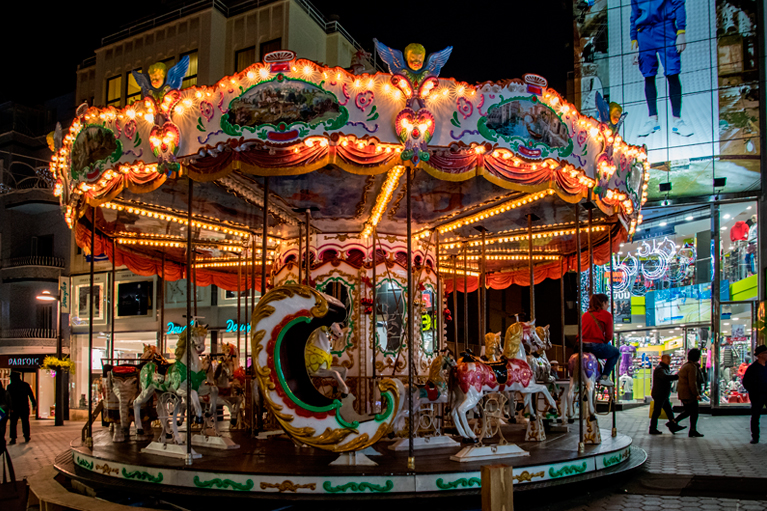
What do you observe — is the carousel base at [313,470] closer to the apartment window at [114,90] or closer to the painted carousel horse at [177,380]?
the painted carousel horse at [177,380]

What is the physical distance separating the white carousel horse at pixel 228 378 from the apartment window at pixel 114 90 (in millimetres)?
19451

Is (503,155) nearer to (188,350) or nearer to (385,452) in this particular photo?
(385,452)

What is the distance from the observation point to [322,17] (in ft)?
84.8

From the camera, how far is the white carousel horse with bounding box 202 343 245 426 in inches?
397

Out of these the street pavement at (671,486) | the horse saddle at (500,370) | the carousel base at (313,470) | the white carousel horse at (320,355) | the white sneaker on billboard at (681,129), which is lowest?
the street pavement at (671,486)

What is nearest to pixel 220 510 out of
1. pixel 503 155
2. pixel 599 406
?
pixel 503 155

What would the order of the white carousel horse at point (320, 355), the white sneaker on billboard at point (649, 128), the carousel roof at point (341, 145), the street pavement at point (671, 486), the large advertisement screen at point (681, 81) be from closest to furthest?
the street pavement at point (671, 486) → the carousel roof at point (341, 145) → the white carousel horse at point (320, 355) → the large advertisement screen at point (681, 81) → the white sneaker on billboard at point (649, 128)

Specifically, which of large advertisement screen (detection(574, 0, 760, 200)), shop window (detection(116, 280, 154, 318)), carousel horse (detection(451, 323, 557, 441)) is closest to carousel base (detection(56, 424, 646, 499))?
carousel horse (detection(451, 323, 557, 441))

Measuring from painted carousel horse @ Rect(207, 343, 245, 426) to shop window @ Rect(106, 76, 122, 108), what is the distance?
1944cm

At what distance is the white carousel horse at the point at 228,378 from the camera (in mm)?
10094

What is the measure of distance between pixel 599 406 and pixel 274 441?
44.6ft

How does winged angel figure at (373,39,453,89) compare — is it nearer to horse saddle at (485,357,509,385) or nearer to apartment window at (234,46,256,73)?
horse saddle at (485,357,509,385)

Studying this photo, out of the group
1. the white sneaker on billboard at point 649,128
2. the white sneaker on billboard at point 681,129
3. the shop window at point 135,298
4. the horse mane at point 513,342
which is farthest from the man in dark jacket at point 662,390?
the shop window at point 135,298

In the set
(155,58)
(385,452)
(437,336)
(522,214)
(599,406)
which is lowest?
(599,406)
